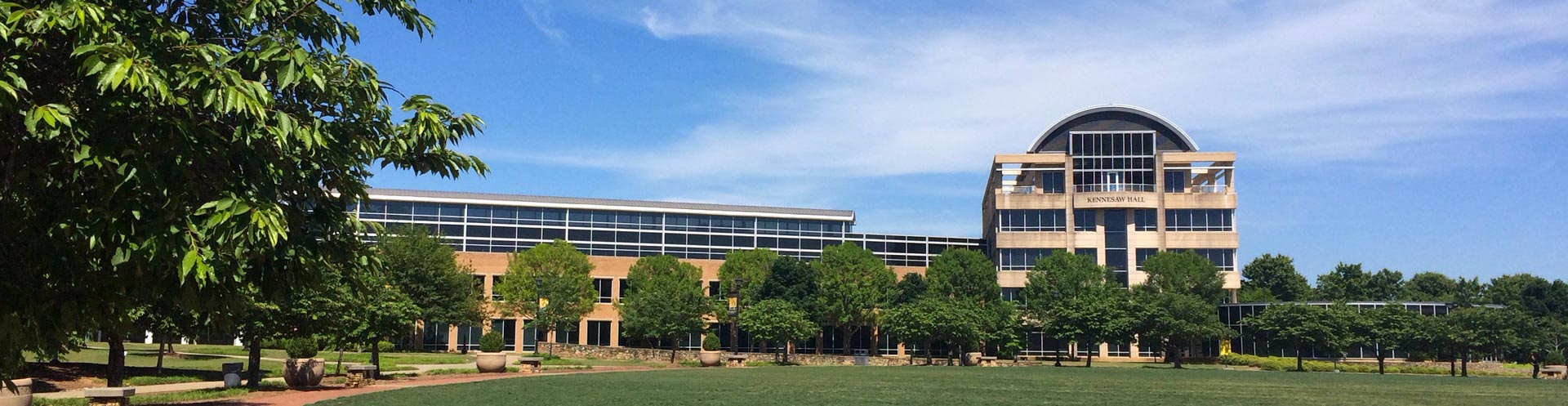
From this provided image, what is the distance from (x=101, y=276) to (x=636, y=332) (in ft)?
234

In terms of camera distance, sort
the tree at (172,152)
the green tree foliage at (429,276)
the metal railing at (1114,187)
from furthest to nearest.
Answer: the metal railing at (1114,187)
the green tree foliage at (429,276)
the tree at (172,152)

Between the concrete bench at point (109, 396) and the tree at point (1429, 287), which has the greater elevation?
the tree at point (1429, 287)

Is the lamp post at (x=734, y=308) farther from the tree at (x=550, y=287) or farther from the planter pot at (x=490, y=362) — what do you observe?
the planter pot at (x=490, y=362)

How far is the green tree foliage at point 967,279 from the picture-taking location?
83375mm

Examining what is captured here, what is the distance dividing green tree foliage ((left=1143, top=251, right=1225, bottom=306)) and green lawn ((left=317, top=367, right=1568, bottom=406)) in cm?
3763

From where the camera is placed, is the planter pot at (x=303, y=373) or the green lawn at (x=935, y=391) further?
the planter pot at (x=303, y=373)

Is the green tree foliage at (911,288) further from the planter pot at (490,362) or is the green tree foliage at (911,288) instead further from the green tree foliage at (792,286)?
the planter pot at (490,362)

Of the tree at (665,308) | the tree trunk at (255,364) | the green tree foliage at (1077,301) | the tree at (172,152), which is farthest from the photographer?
the tree at (665,308)

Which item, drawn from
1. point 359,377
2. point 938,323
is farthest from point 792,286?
point 359,377

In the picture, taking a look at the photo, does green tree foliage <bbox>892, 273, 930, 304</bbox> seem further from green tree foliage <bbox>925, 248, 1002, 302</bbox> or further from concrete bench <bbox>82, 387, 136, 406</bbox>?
concrete bench <bbox>82, 387, 136, 406</bbox>

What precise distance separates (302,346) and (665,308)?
42767 millimetres

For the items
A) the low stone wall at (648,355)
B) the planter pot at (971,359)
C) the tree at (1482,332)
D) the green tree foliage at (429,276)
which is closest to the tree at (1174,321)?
the planter pot at (971,359)

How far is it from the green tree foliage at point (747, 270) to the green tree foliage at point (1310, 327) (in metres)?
33.5

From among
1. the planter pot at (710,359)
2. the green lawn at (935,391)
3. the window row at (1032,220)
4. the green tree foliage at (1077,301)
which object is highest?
the window row at (1032,220)
